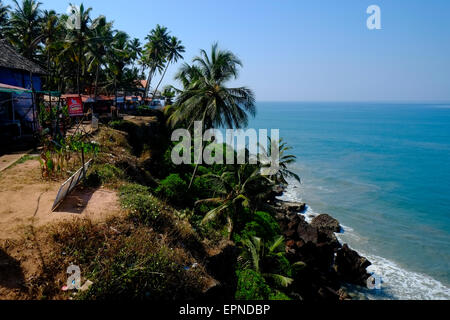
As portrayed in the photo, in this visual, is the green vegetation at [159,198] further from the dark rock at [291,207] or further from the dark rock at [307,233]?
the dark rock at [291,207]

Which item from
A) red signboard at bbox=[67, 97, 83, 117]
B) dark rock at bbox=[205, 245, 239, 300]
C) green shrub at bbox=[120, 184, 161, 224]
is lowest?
dark rock at bbox=[205, 245, 239, 300]

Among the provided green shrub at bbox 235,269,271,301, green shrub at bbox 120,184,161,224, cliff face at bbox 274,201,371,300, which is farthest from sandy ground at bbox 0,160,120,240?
cliff face at bbox 274,201,371,300

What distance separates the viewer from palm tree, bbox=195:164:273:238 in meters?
19.8

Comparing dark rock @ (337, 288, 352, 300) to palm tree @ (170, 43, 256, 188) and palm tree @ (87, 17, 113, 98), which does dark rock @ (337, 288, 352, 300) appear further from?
palm tree @ (87, 17, 113, 98)

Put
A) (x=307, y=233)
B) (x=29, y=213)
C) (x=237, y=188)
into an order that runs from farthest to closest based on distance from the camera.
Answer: (x=307, y=233), (x=237, y=188), (x=29, y=213)

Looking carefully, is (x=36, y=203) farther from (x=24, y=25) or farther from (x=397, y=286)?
(x=24, y=25)

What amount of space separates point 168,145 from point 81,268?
87.2ft

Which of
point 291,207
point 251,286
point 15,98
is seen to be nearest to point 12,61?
point 15,98

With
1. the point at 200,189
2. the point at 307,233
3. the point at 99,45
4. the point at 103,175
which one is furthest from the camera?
the point at 99,45

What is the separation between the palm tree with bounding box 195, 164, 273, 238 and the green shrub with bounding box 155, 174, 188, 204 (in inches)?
83.9

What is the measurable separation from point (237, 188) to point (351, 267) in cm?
1045

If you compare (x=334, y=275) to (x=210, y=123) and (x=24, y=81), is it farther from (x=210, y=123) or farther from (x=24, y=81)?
(x=24, y=81)

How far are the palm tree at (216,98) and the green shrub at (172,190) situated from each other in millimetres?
4915

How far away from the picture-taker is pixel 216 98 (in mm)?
19516
